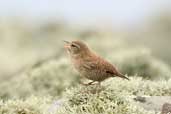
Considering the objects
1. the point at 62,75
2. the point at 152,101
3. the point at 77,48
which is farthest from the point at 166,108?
the point at 62,75

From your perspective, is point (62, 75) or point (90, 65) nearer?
point (90, 65)

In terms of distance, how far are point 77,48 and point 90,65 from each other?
0.31 metres

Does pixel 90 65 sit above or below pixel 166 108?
above

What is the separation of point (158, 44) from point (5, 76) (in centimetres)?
504

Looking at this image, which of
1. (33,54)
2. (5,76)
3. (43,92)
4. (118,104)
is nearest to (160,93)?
(118,104)

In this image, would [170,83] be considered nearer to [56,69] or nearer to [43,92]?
[43,92]

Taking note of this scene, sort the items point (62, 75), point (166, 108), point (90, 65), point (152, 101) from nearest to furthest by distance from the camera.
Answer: point (90, 65) → point (166, 108) → point (152, 101) → point (62, 75)

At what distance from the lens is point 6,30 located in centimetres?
1991

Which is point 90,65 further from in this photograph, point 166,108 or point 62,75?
point 62,75

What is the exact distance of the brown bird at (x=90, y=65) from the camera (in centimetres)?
807

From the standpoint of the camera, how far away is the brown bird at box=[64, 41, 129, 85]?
8.07 m

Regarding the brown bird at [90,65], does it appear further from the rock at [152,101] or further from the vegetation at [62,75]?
the rock at [152,101]

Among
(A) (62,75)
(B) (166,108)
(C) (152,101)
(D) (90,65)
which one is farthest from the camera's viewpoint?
(A) (62,75)

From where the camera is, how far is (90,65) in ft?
26.4
